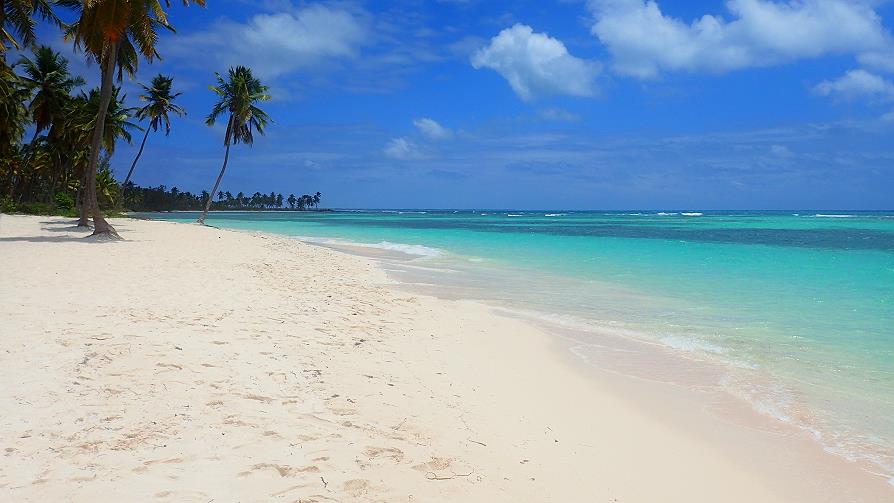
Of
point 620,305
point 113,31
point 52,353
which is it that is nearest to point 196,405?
point 52,353

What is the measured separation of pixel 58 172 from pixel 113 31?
30.8 meters

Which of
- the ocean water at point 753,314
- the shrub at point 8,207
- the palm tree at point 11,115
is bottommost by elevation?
the ocean water at point 753,314

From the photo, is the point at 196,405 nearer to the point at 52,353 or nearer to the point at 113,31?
the point at 52,353

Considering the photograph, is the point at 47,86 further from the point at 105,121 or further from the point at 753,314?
the point at 753,314

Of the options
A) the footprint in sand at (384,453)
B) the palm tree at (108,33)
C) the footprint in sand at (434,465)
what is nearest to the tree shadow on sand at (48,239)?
the palm tree at (108,33)

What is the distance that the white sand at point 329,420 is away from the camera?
2986 mm

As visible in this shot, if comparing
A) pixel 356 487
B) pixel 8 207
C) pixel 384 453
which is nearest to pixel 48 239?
pixel 384 453

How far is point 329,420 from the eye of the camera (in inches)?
151

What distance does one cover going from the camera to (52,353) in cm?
445

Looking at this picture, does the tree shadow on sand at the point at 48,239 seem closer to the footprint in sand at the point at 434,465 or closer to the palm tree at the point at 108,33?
the palm tree at the point at 108,33

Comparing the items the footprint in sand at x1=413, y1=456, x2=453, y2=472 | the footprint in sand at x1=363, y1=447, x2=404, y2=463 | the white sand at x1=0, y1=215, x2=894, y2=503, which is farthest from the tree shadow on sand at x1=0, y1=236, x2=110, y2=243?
the footprint in sand at x1=413, y1=456, x2=453, y2=472

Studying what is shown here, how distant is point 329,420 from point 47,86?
42.1 meters

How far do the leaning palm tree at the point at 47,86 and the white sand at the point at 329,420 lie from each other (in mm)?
35975

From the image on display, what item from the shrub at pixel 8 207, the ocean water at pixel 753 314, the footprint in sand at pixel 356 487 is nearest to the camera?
the footprint in sand at pixel 356 487
